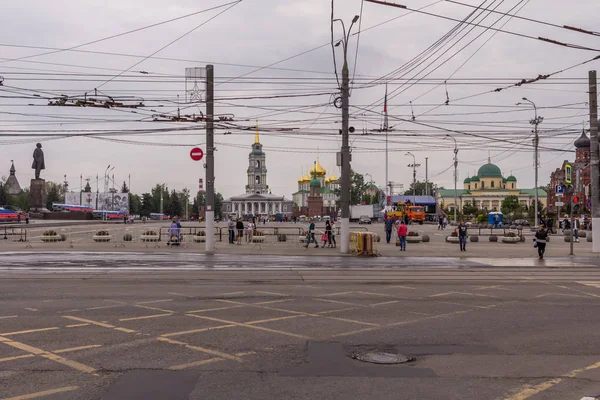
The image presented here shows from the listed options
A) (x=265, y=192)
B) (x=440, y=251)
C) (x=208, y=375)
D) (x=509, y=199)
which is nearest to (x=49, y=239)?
(x=440, y=251)

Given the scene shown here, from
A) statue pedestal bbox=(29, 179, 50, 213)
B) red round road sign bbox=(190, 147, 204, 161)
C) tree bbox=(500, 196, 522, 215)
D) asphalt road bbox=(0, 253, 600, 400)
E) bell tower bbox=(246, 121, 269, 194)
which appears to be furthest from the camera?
bell tower bbox=(246, 121, 269, 194)

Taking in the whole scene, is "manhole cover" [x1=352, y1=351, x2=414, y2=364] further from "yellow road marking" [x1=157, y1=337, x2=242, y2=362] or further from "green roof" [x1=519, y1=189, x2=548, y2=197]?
"green roof" [x1=519, y1=189, x2=548, y2=197]

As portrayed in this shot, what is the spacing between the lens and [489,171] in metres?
169

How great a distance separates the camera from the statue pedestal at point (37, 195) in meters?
77.6

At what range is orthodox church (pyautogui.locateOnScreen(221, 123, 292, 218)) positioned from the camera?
176750 mm

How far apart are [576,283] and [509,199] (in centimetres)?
12935

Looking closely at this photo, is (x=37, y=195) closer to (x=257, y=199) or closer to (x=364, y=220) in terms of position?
(x=364, y=220)

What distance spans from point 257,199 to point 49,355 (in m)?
170

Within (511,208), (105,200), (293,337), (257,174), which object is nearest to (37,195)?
(105,200)

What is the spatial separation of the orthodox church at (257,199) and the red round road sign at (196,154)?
14314cm

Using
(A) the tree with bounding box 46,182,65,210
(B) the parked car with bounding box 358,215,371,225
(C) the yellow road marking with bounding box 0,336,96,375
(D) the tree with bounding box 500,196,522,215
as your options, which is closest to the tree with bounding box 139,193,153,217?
(A) the tree with bounding box 46,182,65,210

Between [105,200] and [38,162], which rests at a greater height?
[38,162]

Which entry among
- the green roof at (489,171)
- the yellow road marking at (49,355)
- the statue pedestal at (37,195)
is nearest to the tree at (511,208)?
the green roof at (489,171)

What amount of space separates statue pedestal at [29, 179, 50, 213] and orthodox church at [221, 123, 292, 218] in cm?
9239
